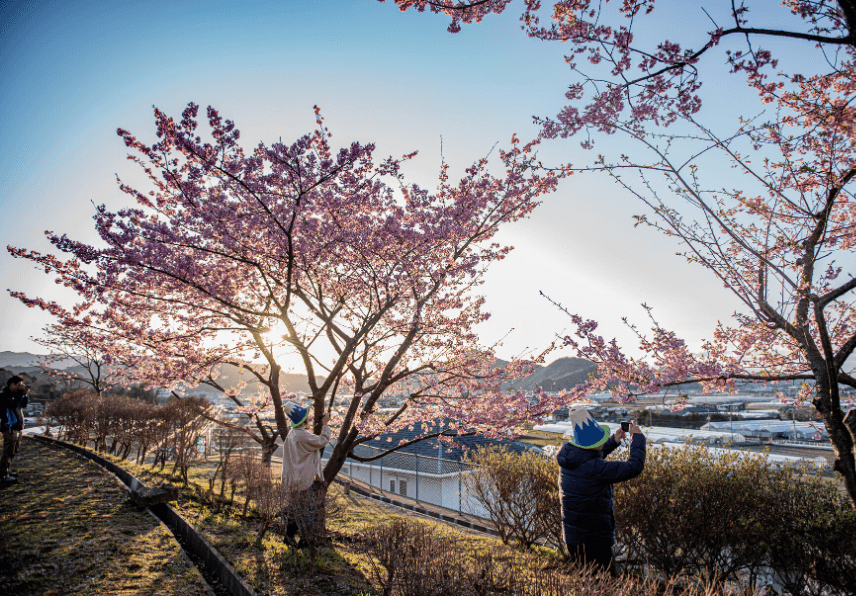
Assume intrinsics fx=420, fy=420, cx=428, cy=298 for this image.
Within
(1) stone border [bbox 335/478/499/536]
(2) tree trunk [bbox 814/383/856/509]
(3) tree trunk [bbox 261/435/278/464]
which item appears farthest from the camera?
(3) tree trunk [bbox 261/435/278/464]

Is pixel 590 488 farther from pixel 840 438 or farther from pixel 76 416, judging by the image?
pixel 76 416

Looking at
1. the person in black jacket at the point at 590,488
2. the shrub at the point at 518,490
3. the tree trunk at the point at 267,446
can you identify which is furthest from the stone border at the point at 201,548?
the shrub at the point at 518,490

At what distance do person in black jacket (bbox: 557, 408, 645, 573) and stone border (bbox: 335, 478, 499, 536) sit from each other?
4449 millimetres

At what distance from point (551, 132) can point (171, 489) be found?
7.91 meters

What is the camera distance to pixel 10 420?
24.8 feet

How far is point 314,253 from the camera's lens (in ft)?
20.3

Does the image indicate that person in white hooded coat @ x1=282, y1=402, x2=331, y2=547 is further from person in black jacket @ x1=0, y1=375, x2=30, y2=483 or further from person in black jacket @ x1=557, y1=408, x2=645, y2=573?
person in black jacket @ x1=0, y1=375, x2=30, y2=483

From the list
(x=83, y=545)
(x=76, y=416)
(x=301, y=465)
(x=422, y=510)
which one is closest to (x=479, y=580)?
(x=301, y=465)

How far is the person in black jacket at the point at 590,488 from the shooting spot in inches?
156

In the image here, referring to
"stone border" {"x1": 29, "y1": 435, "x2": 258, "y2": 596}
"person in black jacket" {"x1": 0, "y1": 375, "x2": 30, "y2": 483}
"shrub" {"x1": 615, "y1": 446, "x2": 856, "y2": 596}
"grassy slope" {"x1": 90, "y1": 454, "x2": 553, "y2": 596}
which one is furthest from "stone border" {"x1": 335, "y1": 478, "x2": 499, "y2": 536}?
"person in black jacket" {"x1": 0, "y1": 375, "x2": 30, "y2": 483}

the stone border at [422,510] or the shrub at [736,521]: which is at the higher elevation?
the shrub at [736,521]

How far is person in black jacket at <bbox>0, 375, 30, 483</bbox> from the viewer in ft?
24.5

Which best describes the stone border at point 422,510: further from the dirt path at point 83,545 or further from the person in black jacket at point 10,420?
the person in black jacket at point 10,420

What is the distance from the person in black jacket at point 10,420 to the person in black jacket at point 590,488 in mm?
9319
